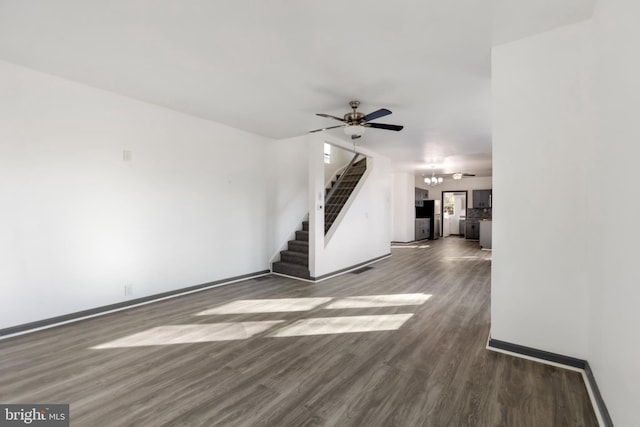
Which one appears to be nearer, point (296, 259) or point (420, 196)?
point (296, 259)

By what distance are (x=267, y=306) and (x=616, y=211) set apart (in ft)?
11.5

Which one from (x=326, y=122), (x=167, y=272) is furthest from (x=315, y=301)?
(x=326, y=122)

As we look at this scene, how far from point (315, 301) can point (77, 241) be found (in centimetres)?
301

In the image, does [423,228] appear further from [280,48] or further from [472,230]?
[280,48]

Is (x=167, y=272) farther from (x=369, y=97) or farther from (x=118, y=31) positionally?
(x=369, y=97)

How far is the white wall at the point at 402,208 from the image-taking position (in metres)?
10.4

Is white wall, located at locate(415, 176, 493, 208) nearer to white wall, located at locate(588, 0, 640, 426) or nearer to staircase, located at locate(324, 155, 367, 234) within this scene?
staircase, located at locate(324, 155, 367, 234)

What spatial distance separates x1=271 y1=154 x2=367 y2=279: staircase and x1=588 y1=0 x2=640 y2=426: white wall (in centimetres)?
394

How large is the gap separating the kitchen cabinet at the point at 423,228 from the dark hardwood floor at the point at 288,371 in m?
7.50

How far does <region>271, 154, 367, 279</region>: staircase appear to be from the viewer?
538 cm

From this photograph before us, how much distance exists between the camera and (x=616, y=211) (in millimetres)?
1585

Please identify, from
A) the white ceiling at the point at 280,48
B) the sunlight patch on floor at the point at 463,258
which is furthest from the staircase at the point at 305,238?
the sunlight patch on floor at the point at 463,258

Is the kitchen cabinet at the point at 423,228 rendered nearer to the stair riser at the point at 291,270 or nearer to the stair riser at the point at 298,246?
the stair riser at the point at 298,246

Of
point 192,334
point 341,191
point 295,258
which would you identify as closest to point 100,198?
point 192,334
